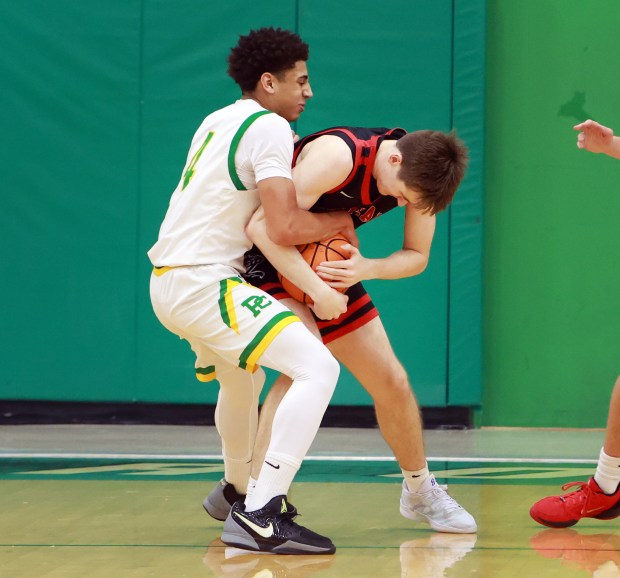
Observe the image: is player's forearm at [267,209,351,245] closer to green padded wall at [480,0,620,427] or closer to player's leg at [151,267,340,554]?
player's leg at [151,267,340,554]

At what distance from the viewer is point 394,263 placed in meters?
3.89

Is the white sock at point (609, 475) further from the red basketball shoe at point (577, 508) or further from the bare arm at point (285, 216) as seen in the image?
the bare arm at point (285, 216)

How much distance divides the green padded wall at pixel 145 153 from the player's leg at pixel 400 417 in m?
3.01

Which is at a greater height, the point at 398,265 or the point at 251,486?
the point at 398,265

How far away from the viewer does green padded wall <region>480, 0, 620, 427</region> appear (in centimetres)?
A: 712

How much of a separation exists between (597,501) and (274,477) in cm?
117

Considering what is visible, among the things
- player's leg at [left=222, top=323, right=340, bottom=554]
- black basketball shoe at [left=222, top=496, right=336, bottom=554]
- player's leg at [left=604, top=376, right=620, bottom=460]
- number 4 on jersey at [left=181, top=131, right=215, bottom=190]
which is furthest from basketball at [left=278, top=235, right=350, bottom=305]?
player's leg at [left=604, top=376, right=620, bottom=460]

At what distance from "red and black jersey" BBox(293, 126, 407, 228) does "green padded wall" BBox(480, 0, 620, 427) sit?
340cm

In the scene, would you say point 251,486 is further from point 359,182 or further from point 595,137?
point 595,137

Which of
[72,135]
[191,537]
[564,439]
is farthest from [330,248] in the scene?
[72,135]

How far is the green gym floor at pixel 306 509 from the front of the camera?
3426mm

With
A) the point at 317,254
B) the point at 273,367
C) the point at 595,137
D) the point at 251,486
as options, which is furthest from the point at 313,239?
the point at 595,137

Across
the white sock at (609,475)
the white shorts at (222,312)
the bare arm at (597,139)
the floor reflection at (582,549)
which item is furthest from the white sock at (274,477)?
the bare arm at (597,139)

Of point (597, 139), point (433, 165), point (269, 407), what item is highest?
point (597, 139)
